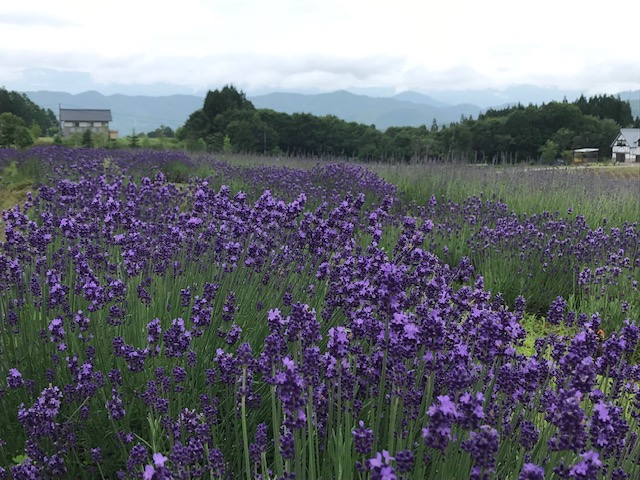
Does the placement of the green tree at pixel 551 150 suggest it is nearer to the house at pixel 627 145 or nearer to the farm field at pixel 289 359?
the house at pixel 627 145

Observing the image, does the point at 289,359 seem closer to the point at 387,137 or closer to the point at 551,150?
the point at 551,150

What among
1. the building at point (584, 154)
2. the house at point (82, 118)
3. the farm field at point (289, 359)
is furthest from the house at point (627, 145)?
the house at point (82, 118)

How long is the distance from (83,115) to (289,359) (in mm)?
124694

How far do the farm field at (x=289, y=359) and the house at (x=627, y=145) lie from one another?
5308 centimetres

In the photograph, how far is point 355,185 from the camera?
881 cm

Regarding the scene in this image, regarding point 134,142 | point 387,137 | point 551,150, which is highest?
point 387,137

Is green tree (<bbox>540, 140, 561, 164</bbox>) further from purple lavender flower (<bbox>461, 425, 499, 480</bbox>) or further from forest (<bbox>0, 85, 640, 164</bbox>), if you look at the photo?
purple lavender flower (<bbox>461, 425, 499, 480</bbox>)

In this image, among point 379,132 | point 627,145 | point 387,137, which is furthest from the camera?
point 627,145

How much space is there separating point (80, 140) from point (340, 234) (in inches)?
1216

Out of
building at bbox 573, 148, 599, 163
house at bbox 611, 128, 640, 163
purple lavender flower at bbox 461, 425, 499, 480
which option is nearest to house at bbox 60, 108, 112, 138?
house at bbox 611, 128, 640, 163

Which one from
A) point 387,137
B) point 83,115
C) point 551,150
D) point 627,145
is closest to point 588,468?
point 551,150

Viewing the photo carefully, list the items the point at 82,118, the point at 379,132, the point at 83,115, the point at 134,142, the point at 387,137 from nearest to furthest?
the point at 134,142 → the point at 387,137 → the point at 379,132 → the point at 82,118 → the point at 83,115

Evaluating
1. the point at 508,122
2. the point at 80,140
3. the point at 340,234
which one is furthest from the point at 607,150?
the point at 340,234

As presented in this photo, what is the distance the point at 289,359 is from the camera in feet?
5.41
